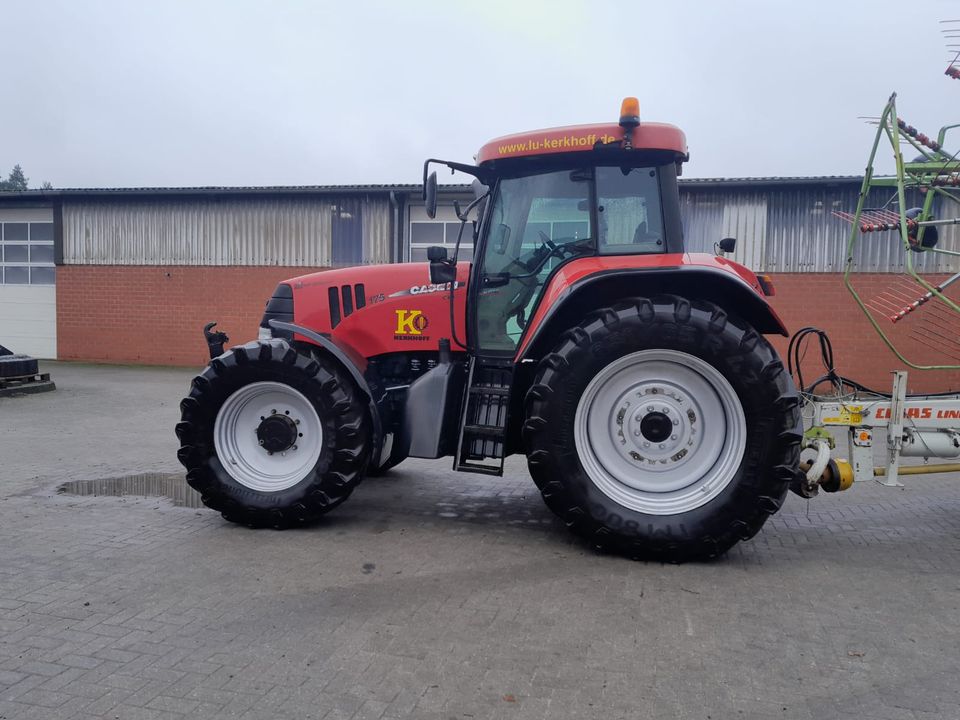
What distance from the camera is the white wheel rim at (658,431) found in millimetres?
4562

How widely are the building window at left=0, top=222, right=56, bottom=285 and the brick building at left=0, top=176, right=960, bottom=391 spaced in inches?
1.4

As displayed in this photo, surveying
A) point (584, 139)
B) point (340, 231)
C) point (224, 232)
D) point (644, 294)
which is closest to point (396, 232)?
point (340, 231)

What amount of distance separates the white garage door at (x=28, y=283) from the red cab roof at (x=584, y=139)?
1806 cm

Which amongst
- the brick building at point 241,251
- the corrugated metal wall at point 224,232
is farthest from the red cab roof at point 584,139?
the corrugated metal wall at point 224,232

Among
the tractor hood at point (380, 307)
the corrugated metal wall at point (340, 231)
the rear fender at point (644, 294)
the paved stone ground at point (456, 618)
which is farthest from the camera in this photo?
the corrugated metal wall at point (340, 231)

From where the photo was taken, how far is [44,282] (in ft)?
64.1

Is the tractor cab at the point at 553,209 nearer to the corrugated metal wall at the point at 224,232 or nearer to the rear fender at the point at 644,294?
the rear fender at the point at 644,294

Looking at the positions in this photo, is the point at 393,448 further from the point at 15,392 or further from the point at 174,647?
the point at 15,392

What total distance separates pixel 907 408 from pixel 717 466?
139 cm

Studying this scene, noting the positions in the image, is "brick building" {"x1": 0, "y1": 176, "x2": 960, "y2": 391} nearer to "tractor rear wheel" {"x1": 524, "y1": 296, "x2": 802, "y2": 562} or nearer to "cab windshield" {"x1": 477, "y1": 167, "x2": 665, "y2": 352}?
"cab windshield" {"x1": 477, "y1": 167, "x2": 665, "y2": 352}

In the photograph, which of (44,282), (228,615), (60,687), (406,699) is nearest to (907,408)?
(406,699)

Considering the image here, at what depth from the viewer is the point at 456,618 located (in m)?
3.65

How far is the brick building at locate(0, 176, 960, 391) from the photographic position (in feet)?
49.1

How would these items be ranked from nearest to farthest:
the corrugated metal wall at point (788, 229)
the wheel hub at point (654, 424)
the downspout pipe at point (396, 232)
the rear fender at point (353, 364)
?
the wheel hub at point (654, 424) → the rear fender at point (353, 364) → the corrugated metal wall at point (788, 229) → the downspout pipe at point (396, 232)
